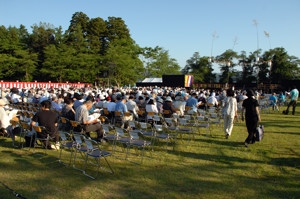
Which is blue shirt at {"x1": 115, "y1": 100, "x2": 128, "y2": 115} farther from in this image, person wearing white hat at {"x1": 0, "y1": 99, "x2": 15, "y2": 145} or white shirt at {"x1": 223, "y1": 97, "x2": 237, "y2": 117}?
white shirt at {"x1": 223, "y1": 97, "x2": 237, "y2": 117}

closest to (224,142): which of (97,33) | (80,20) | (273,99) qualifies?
(273,99)

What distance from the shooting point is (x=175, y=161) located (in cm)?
495

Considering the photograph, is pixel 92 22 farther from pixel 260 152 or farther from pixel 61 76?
pixel 260 152

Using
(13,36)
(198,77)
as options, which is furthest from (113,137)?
(198,77)

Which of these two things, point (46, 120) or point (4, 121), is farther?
point (4, 121)

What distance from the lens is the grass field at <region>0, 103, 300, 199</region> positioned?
345 centimetres

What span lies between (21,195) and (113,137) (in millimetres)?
2447

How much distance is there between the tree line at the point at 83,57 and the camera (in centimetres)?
3522

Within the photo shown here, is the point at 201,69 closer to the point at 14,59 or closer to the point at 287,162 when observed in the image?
the point at 14,59

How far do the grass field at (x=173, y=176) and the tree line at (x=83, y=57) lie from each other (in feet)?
106

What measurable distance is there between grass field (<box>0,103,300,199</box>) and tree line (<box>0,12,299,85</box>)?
106 ft

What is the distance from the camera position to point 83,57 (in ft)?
122

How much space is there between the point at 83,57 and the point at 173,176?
35.9 metres

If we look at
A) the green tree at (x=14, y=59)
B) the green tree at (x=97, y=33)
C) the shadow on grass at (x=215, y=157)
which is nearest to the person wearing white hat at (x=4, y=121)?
the shadow on grass at (x=215, y=157)
